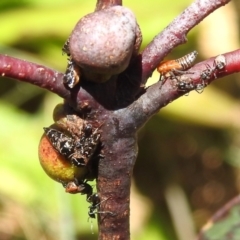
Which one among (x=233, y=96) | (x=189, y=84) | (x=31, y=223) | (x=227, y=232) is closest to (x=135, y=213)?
(x=31, y=223)

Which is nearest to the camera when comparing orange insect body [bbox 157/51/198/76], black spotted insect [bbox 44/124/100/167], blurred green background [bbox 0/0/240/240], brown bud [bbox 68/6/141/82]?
brown bud [bbox 68/6/141/82]

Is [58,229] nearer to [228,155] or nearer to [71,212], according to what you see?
[71,212]

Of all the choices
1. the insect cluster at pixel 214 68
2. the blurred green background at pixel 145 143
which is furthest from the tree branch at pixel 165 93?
the blurred green background at pixel 145 143

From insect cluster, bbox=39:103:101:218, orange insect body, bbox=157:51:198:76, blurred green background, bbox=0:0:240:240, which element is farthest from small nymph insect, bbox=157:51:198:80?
blurred green background, bbox=0:0:240:240

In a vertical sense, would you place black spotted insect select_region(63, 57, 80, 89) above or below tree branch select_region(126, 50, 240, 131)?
above

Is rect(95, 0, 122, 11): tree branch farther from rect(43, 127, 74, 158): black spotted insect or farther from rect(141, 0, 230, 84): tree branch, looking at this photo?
rect(43, 127, 74, 158): black spotted insect

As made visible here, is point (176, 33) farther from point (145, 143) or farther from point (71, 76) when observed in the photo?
point (145, 143)
